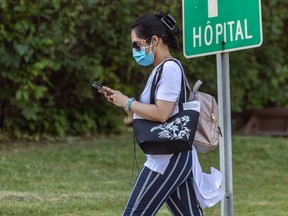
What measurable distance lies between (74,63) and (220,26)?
624 centimetres

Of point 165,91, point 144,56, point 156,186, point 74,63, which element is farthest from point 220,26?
point 74,63

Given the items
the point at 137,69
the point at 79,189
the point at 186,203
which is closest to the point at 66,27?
the point at 137,69

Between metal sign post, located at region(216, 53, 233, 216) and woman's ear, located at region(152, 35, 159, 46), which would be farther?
metal sign post, located at region(216, 53, 233, 216)

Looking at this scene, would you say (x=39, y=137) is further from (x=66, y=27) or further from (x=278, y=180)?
(x=278, y=180)

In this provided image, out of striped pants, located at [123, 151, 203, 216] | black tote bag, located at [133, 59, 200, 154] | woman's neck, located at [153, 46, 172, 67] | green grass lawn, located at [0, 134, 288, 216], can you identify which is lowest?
green grass lawn, located at [0, 134, 288, 216]

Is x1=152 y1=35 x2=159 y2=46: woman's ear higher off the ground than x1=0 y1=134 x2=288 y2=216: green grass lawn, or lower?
higher

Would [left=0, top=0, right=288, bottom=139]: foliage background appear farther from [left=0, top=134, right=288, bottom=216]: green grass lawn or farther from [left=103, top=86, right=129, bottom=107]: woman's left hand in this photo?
[left=103, top=86, right=129, bottom=107]: woman's left hand

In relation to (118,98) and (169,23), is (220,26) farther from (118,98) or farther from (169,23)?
(118,98)

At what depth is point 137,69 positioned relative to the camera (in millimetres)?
12125

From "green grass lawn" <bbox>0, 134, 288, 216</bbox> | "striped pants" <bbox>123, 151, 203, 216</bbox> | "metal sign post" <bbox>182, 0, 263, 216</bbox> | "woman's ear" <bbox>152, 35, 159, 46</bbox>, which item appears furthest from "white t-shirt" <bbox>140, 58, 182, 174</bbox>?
"green grass lawn" <bbox>0, 134, 288, 216</bbox>

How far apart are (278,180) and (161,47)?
525cm

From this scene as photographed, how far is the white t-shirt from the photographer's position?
458 cm

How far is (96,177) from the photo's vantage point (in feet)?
30.7

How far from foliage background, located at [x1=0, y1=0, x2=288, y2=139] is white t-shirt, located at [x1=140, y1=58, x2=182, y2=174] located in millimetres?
5866
